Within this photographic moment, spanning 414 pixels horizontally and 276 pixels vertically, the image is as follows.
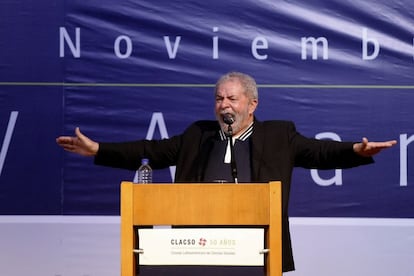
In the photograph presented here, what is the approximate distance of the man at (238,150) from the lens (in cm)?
305

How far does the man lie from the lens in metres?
3.05

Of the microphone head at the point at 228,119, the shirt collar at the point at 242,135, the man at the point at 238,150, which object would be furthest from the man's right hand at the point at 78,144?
the microphone head at the point at 228,119

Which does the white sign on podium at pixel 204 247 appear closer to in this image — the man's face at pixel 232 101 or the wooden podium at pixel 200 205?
the wooden podium at pixel 200 205

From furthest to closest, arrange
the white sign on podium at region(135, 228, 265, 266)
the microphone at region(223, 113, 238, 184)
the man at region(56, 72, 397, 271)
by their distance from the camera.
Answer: the man at region(56, 72, 397, 271)
the microphone at region(223, 113, 238, 184)
the white sign on podium at region(135, 228, 265, 266)

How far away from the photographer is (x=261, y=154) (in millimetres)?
3090

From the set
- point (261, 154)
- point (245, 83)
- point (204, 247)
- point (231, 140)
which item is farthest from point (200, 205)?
point (245, 83)

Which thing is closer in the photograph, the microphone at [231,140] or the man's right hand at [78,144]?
the microphone at [231,140]

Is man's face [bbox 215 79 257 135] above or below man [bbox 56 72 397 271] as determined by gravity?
above

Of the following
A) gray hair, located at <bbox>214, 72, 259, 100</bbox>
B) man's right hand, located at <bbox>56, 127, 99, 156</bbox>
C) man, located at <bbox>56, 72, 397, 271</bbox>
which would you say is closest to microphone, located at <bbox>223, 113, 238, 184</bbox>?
man, located at <bbox>56, 72, 397, 271</bbox>

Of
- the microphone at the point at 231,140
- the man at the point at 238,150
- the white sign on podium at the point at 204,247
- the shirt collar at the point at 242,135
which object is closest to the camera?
the white sign on podium at the point at 204,247

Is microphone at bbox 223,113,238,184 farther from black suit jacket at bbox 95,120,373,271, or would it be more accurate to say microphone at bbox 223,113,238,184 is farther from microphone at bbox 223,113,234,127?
black suit jacket at bbox 95,120,373,271

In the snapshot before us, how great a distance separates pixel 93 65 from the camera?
381cm

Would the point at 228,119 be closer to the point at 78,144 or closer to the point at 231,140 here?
the point at 231,140

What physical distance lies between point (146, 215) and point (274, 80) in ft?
4.92
